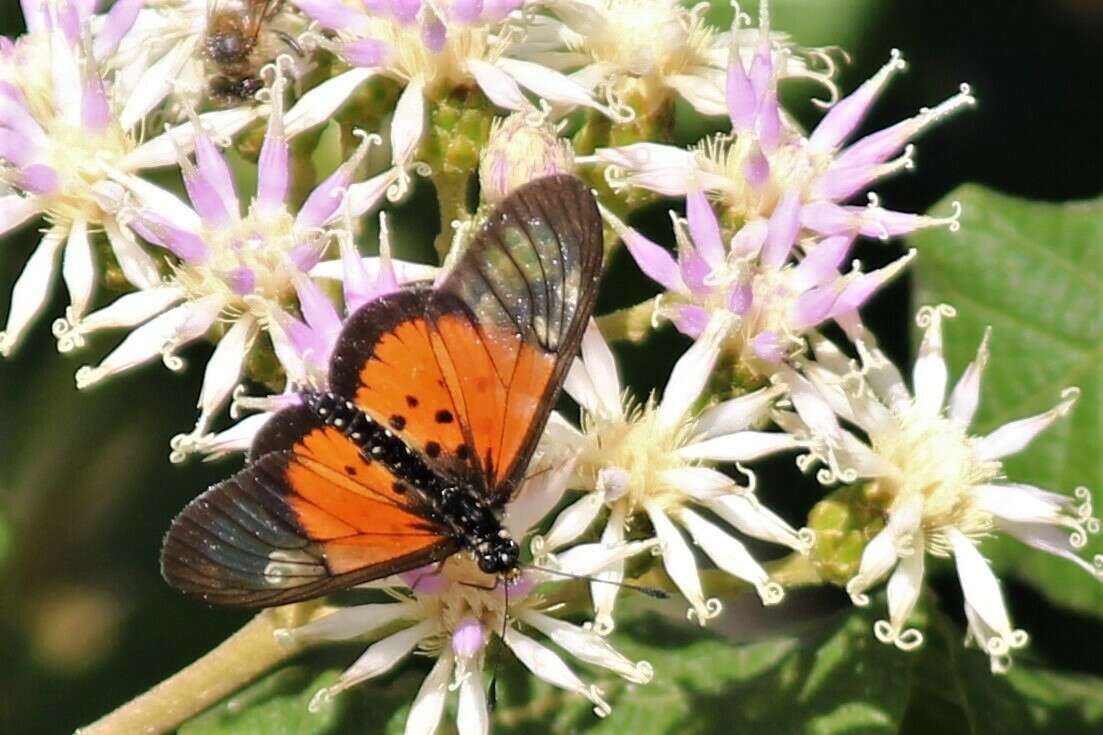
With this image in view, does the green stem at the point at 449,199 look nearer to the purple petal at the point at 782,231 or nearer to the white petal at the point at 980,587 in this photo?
the purple petal at the point at 782,231

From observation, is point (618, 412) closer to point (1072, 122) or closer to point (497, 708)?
point (497, 708)

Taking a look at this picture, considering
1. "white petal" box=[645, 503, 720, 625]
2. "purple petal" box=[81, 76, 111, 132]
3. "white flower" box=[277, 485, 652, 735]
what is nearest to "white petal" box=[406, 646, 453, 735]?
"white flower" box=[277, 485, 652, 735]

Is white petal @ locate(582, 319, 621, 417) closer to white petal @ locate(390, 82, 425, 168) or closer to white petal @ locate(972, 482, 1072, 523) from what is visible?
white petal @ locate(390, 82, 425, 168)

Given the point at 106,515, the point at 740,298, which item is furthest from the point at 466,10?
the point at 106,515

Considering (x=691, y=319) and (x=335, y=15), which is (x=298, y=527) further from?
(x=335, y=15)

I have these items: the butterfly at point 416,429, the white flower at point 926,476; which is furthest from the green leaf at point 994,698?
the butterfly at point 416,429

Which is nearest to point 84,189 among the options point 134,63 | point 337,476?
point 134,63
